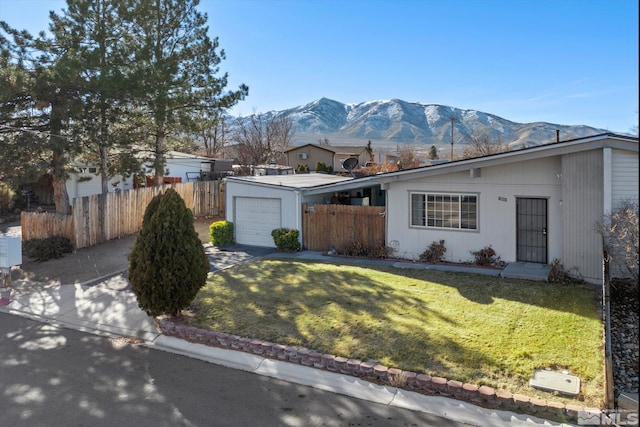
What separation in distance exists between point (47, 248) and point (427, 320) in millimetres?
14638

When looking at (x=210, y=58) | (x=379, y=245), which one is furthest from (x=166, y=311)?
(x=210, y=58)

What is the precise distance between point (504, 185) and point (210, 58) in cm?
1620

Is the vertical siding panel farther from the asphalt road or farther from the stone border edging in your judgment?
the asphalt road

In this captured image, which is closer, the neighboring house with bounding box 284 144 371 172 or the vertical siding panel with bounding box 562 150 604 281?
the vertical siding panel with bounding box 562 150 604 281

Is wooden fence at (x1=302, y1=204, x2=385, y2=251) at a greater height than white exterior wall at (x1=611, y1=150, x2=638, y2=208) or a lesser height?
lesser

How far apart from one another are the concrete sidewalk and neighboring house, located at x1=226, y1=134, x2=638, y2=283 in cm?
138

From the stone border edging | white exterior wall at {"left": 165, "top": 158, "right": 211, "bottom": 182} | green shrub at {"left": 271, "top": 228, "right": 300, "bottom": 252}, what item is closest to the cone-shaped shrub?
the stone border edging

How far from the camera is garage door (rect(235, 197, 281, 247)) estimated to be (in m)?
18.3

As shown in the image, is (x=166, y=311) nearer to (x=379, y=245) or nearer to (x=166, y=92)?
(x=379, y=245)

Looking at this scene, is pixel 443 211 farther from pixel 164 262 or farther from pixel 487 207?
pixel 164 262

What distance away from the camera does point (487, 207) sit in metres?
14.0

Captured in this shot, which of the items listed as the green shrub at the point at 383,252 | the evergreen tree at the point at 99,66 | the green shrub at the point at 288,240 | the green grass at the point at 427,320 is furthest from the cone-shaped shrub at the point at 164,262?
the evergreen tree at the point at 99,66

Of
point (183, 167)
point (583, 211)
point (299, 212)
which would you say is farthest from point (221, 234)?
point (183, 167)

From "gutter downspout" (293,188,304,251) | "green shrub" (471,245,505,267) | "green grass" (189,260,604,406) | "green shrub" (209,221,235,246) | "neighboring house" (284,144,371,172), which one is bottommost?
"green grass" (189,260,604,406)
